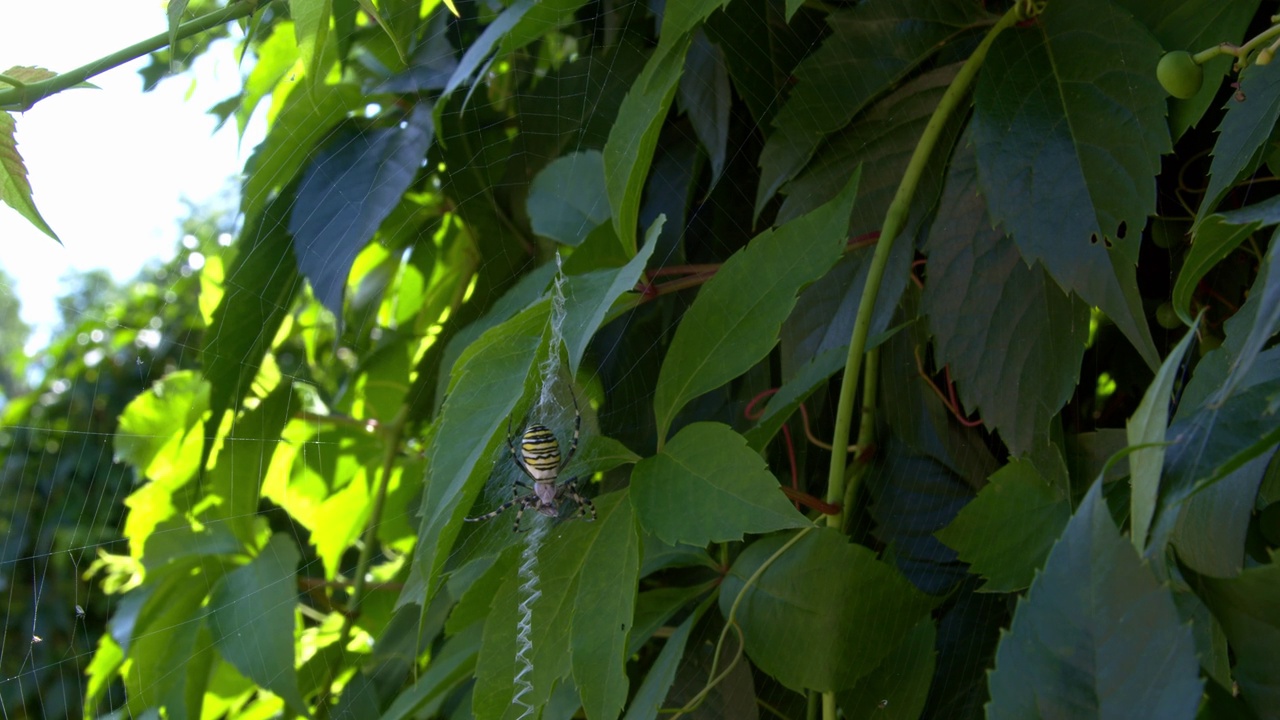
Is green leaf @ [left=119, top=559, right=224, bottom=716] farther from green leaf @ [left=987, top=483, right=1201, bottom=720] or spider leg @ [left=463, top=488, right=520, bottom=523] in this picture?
green leaf @ [left=987, top=483, right=1201, bottom=720]

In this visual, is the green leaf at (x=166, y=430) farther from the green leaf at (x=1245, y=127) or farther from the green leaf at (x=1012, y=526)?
the green leaf at (x=1245, y=127)

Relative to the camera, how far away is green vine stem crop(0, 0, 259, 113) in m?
0.84

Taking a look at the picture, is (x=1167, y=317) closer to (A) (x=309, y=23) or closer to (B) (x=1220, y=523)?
(B) (x=1220, y=523)

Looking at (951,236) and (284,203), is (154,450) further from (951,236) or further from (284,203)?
(951,236)

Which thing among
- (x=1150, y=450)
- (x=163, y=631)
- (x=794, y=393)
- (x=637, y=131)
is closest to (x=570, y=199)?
(x=637, y=131)

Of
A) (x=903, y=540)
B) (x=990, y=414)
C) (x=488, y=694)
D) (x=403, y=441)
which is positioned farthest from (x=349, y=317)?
(x=990, y=414)

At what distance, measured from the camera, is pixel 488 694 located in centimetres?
83

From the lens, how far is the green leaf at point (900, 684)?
0.82m

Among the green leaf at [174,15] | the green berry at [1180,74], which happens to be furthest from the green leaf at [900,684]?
the green leaf at [174,15]

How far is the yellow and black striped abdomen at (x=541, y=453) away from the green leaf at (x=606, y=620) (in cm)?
52

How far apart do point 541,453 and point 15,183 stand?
0.72 metres

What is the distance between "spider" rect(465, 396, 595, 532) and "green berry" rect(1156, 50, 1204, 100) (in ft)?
1.98

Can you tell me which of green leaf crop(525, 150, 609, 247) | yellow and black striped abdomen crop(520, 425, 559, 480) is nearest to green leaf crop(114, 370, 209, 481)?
yellow and black striped abdomen crop(520, 425, 559, 480)

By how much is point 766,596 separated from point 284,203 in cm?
74
